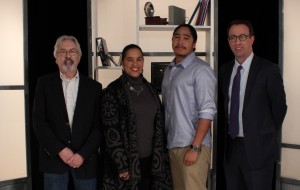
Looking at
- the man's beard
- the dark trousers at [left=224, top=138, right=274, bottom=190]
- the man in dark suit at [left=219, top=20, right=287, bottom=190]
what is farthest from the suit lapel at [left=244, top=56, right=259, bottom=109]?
the man's beard

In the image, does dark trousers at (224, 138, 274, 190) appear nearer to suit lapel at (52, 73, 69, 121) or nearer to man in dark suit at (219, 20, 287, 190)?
man in dark suit at (219, 20, 287, 190)

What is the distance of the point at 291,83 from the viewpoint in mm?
3707

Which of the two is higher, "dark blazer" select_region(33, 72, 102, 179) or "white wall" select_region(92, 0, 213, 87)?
"white wall" select_region(92, 0, 213, 87)

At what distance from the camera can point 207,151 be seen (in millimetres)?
2561

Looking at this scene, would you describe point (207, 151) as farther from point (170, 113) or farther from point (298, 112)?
point (298, 112)

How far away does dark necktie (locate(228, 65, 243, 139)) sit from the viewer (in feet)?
8.34

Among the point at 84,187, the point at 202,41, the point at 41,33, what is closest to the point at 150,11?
the point at 202,41

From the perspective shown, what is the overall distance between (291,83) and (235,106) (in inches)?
57.1

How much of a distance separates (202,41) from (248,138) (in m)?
1.98

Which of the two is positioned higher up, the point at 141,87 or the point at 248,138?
the point at 141,87

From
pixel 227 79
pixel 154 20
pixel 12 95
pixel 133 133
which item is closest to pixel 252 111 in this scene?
pixel 227 79

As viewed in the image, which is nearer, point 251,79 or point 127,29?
point 251,79

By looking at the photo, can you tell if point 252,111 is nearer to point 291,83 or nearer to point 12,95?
point 291,83

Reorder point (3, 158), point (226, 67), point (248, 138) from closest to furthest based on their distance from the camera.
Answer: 1. point (248, 138)
2. point (226, 67)
3. point (3, 158)
